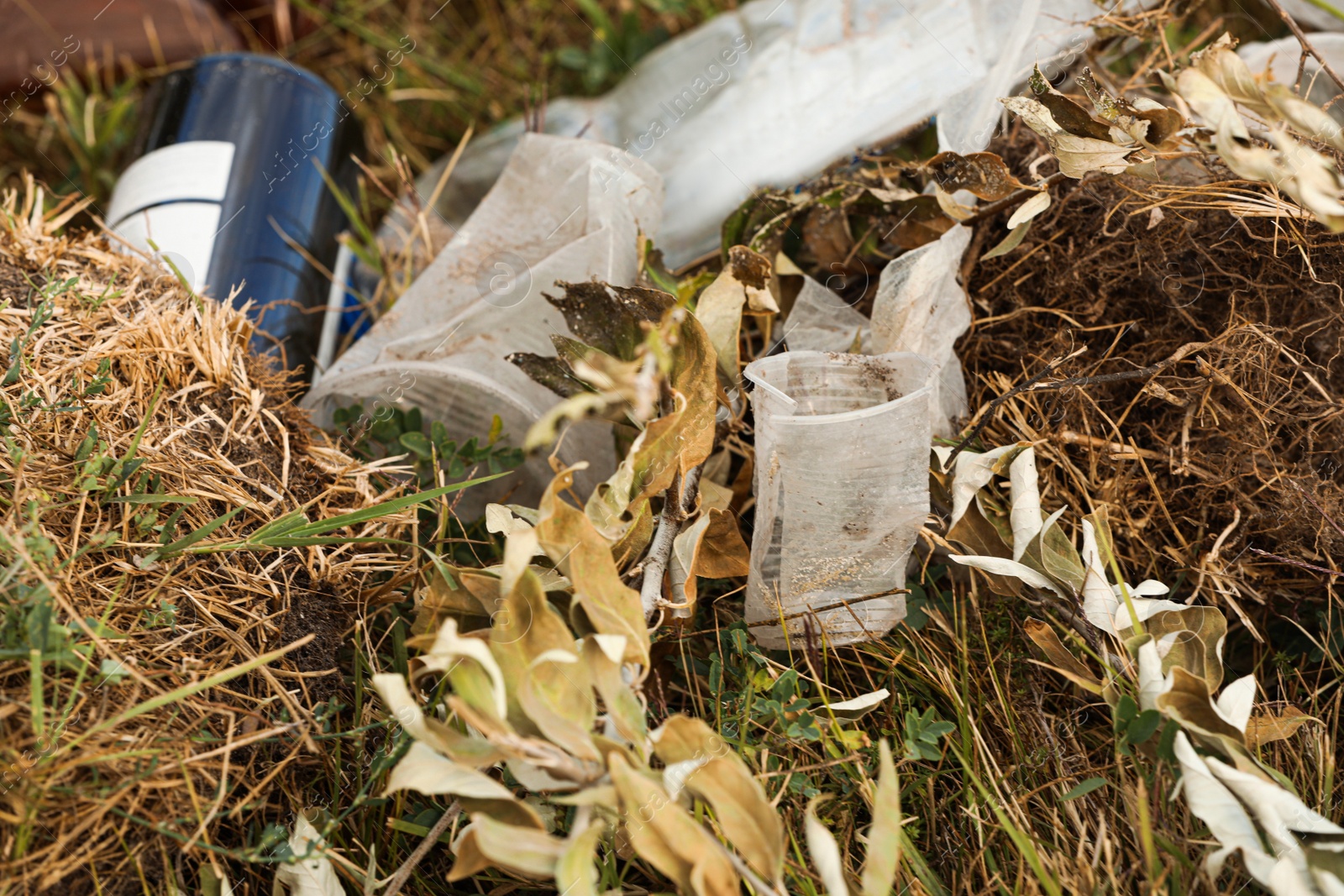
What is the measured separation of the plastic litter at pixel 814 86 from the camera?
1.25m

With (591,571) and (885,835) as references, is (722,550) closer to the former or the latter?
(591,571)

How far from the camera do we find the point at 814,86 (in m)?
1.35

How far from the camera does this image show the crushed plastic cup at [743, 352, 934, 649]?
844mm

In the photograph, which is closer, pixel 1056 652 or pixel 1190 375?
pixel 1056 652

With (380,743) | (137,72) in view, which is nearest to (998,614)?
(380,743)

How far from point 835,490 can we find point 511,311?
0.53m

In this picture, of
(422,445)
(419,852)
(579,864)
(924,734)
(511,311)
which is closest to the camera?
(579,864)

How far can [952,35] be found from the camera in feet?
4.25

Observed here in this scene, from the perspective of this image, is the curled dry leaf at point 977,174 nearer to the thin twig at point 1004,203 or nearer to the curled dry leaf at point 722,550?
the thin twig at point 1004,203

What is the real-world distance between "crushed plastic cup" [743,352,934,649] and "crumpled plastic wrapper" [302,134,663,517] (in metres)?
0.31

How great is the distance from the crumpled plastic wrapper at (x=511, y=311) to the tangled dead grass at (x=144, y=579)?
0.56 feet

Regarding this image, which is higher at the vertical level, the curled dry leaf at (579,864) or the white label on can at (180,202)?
the white label on can at (180,202)

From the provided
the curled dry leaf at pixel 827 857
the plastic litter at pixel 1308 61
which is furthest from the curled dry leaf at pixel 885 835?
the plastic litter at pixel 1308 61

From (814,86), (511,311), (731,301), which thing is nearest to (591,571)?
(731,301)
